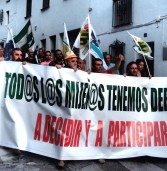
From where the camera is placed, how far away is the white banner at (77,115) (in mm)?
6074

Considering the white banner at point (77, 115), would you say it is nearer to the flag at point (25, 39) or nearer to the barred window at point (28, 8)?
the flag at point (25, 39)

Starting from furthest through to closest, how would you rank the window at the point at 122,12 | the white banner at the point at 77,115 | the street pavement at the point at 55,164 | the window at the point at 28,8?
1. the window at the point at 28,8
2. the window at the point at 122,12
3. the white banner at the point at 77,115
4. the street pavement at the point at 55,164

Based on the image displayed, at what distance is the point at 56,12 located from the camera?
18.8 meters

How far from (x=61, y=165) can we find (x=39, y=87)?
4.19ft

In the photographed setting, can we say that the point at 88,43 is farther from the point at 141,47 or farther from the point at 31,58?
the point at 31,58

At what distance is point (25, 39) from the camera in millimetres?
9906

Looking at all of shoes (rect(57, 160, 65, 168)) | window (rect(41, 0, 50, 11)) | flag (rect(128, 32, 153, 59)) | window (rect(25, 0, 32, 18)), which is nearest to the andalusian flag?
flag (rect(128, 32, 153, 59))

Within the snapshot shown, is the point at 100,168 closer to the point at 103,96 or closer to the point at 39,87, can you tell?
the point at 103,96

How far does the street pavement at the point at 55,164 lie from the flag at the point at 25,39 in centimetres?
399

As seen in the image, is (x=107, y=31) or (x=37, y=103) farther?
(x=107, y=31)

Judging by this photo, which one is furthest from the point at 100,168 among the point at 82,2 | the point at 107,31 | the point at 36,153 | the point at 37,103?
the point at 82,2

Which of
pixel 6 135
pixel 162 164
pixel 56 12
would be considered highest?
pixel 56 12

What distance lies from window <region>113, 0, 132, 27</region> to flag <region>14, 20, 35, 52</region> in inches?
175

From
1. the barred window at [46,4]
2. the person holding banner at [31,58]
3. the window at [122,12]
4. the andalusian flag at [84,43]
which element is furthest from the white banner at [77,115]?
the barred window at [46,4]
